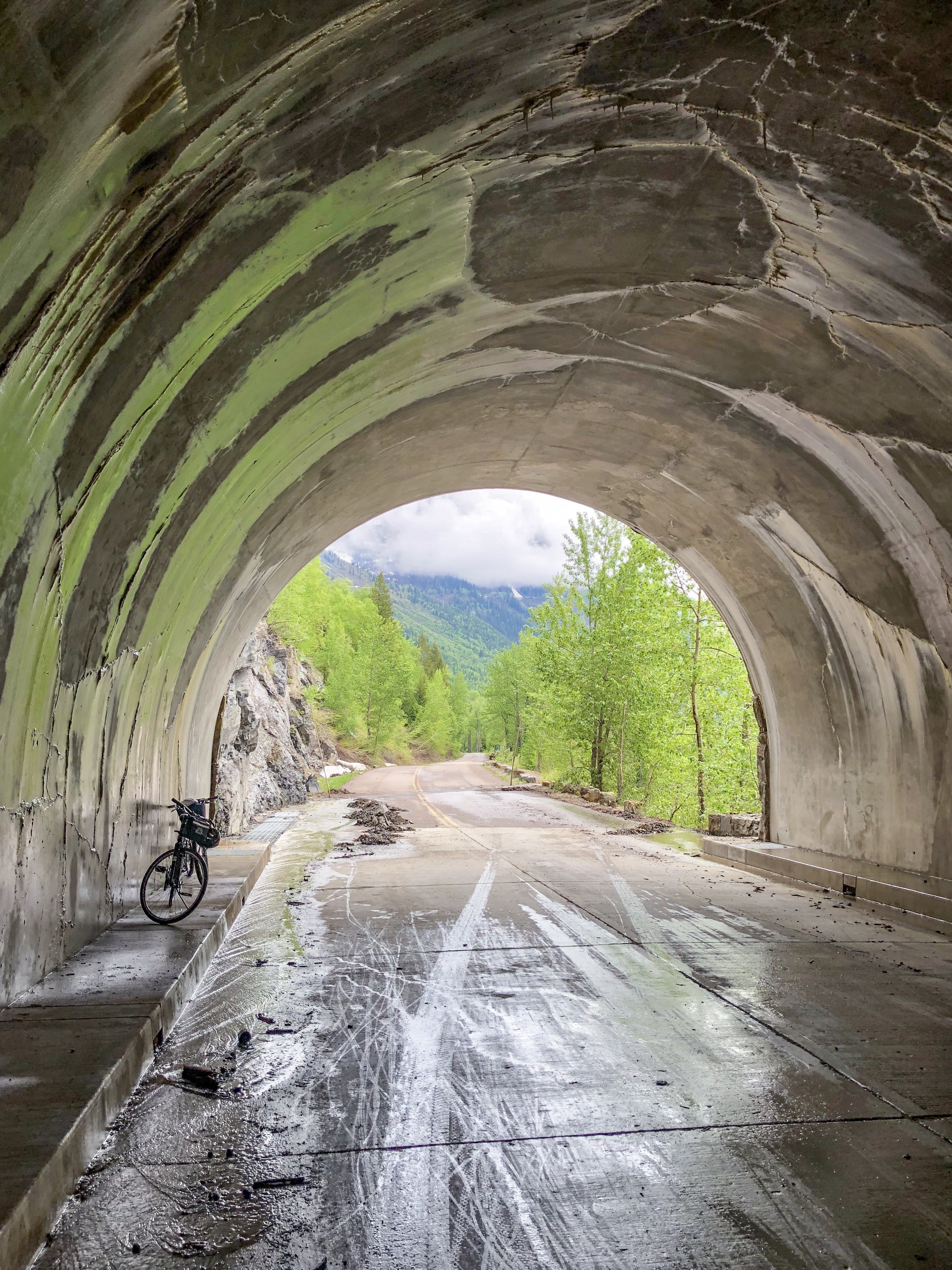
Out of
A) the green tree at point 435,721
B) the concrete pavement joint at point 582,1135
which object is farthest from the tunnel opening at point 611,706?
the green tree at point 435,721

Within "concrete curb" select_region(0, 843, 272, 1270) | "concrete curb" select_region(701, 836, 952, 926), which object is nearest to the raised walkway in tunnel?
"concrete curb" select_region(0, 843, 272, 1270)

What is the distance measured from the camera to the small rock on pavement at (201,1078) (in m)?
4.30

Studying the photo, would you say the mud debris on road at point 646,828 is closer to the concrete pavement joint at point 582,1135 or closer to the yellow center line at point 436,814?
the yellow center line at point 436,814

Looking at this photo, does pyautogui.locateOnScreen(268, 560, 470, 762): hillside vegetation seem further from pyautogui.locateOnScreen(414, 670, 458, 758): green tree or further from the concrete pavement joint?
the concrete pavement joint

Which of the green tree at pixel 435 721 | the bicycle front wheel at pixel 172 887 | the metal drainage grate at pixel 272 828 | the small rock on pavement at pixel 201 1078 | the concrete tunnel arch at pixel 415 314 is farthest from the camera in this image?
the green tree at pixel 435 721

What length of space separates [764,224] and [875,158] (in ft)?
2.79

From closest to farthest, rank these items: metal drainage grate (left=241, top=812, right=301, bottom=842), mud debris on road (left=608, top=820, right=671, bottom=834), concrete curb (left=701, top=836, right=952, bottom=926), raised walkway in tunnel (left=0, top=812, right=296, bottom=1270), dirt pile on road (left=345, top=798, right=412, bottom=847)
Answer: raised walkway in tunnel (left=0, top=812, right=296, bottom=1270), concrete curb (left=701, top=836, right=952, bottom=926), dirt pile on road (left=345, top=798, right=412, bottom=847), metal drainage grate (left=241, top=812, right=301, bottom=842), mud debris on road (left=608, top=820, right=671, bottom=834)

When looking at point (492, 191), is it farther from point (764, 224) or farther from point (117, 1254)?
point (117, 1254)

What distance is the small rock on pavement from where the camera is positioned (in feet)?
14.1

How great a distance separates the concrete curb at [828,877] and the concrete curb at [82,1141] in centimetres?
653

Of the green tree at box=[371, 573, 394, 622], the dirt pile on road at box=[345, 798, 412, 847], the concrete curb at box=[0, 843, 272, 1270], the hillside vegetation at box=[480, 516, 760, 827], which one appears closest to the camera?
the concrete curb at box=[0, 843, 272, 1270]

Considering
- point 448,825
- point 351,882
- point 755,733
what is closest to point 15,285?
point 351,882

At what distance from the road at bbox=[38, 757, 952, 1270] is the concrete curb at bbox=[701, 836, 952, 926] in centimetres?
33

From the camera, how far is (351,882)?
10.4 metres
